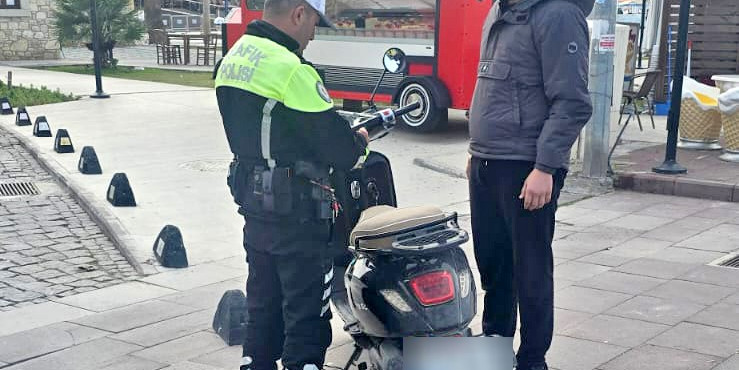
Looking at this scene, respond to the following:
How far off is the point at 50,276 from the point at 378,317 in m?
3.22

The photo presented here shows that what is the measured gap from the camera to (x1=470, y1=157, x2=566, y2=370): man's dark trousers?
3.65 meters

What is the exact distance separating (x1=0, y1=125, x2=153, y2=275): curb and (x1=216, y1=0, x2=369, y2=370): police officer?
8.65 feet

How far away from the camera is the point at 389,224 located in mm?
3367

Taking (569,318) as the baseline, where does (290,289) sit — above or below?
above

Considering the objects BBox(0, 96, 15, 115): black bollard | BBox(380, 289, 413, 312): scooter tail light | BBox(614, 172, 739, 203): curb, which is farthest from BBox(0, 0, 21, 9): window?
BBox(380, 289, 413, 312): scooter tail light

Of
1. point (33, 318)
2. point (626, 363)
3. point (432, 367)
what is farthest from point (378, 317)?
point (33, 318)

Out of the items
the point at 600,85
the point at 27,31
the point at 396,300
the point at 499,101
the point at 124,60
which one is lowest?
the point at 124,60

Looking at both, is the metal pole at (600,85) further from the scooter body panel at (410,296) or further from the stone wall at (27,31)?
the stone wall at (27,31)

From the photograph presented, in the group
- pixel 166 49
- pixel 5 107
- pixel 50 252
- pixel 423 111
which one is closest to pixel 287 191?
pixel 50 252

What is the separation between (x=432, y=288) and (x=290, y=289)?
1.73 feet

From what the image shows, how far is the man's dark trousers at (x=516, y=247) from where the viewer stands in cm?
365

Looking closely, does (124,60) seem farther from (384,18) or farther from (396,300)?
(396,300)

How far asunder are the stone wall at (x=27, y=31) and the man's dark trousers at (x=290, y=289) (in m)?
23.0

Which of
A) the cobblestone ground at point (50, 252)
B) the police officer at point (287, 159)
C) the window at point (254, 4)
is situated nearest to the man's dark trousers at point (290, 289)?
the police officer at point (287, 159)
